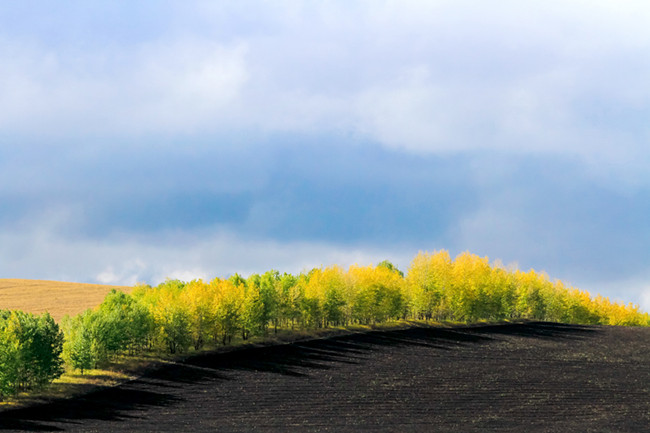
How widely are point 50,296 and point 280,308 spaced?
82.2m

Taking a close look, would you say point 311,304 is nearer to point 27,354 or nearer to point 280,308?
point 280,308

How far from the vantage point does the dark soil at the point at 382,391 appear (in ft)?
183

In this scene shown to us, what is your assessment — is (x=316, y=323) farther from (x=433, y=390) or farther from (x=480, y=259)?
(x=480, y=259)

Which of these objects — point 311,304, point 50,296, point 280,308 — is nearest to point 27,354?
point 280,308

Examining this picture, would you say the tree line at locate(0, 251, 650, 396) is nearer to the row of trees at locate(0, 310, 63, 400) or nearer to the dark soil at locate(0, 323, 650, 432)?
the row of trees at locate(0, 310, 63, 400)

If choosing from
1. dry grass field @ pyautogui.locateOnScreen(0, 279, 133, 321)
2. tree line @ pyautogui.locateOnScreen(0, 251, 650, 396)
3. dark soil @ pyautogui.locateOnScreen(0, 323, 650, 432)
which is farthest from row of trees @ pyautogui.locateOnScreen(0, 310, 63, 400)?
dry grass field @ pyautogui.locateOnScreen(0, 279, 133, 321)

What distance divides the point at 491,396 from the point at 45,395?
49.5 m

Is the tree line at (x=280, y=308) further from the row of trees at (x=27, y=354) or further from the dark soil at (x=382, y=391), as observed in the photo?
the dark soil at (x=382, y=391)

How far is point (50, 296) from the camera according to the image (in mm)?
146250

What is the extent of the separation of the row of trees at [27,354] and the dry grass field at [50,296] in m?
56.8

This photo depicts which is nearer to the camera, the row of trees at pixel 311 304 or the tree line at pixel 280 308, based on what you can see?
the tree line at pixel 280 308

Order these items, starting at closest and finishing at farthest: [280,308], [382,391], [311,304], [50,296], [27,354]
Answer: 1. [27,354]
2. [382,391]
3. [280,308]
4. [311,304]
5. [50,296]

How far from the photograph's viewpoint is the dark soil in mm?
55656

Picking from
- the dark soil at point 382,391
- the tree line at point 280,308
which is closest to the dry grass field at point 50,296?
the tree line at point 280,308
